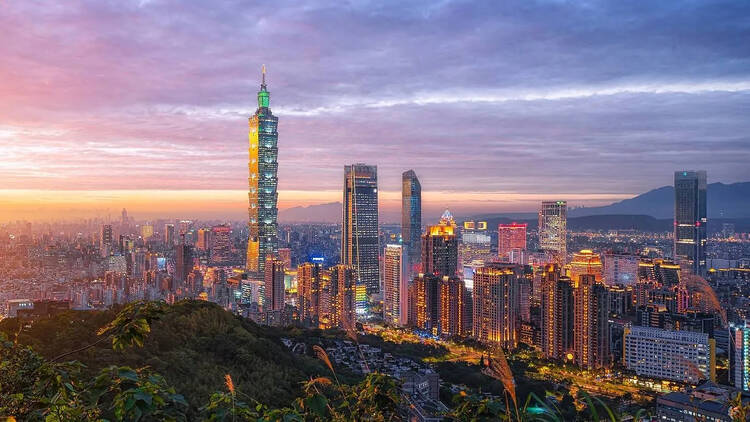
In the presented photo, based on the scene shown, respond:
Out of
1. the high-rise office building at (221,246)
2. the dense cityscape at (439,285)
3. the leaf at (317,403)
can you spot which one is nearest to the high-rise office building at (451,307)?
the dense cityscape at (439,285)

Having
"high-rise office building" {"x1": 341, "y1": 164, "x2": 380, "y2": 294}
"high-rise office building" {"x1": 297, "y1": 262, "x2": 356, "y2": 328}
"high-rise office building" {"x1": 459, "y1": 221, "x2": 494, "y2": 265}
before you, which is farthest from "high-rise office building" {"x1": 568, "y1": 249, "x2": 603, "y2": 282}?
"high-rise office building" {"x1": 297, "y1": 262, "x2": 356, "y2": 328}

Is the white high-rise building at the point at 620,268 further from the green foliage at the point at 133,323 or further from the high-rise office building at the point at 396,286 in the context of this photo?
the green foliage at the point at 133,323

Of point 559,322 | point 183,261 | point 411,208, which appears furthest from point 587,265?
point 183,261

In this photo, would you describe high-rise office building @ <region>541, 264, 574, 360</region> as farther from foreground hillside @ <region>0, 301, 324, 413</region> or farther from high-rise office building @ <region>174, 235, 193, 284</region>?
high-rise office building @ <region>174, 235, 193, 284</region>

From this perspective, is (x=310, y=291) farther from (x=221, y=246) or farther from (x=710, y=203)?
(x=710, y=203)

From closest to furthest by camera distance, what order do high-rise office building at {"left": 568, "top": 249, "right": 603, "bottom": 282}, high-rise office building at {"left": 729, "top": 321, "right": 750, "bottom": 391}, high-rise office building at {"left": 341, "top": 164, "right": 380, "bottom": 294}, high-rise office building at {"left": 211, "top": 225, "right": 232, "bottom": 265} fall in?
1. high-rise office building at {"left": 729, "top": 321, "right": 750, "bottom": 391}
2. high-rise office building at {"left": 568, "top": 249, "right": 603, "bottom": 282}
3. high-rise office building at {"left": 211, "top": 225, "right": 232, "bottom": 265}
4. high-rise office building at {"left": 341, "top": 164, "right": 380, "bottom": 294}

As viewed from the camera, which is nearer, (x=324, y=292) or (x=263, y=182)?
(x=324, y=292)
